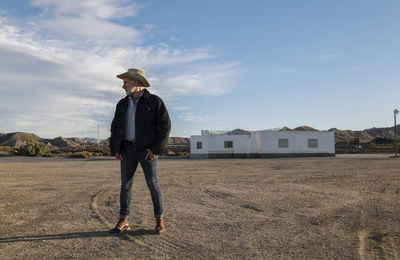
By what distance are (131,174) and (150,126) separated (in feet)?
2.15

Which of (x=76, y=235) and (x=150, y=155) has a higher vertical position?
(x=150, y=155)

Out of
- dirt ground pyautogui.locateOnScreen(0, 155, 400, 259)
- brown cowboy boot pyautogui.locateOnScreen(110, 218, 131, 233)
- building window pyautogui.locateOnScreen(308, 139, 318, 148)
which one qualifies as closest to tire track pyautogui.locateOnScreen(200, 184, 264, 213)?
dirt ground pyautogui.locateOnScreen(0, 155, 400, 259)

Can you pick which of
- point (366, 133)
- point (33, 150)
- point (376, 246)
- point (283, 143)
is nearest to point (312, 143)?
point (283, 143)

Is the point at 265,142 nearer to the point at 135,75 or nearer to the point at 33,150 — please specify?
the point at 33,150

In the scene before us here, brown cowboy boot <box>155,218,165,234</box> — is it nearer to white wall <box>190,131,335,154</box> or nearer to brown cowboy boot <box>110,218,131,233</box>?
brown cowboy boot <box>110,218,131,233</box>

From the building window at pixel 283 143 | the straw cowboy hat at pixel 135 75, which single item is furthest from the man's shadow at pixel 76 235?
the building window at pixel 283 143

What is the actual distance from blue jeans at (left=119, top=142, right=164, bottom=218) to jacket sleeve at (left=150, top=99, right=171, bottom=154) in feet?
0.61

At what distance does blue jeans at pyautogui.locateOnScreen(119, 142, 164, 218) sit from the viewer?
3902 millimetres

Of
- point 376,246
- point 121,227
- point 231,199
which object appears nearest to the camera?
point 376,246

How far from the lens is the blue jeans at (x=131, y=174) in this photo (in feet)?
12.8

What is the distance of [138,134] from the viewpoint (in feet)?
12.8

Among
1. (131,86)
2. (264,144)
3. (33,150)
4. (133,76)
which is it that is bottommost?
(33,150)

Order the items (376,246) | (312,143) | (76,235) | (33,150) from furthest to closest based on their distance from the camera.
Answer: (33,150) → (312,143) → (76,235) → (376,246)

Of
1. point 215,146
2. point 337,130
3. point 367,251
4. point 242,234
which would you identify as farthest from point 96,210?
point 337,130
